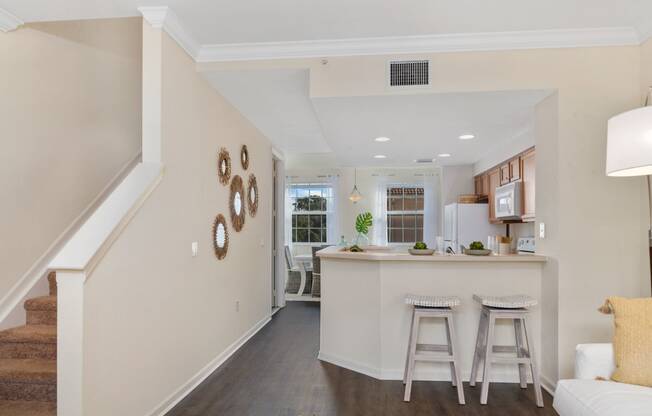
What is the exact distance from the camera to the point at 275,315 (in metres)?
6.27

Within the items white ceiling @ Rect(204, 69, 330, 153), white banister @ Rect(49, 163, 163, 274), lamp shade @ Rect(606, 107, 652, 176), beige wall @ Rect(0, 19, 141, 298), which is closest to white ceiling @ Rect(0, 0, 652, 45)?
white ceiling @ Rect(204, 69, 330, 153)

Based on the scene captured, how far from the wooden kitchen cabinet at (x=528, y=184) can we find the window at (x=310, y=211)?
4.19 meters

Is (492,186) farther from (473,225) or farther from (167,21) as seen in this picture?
(167,21)

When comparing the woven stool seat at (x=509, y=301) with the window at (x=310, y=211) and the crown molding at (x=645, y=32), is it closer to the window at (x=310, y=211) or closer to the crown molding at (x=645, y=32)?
the crown molding at (x=645, y=32)

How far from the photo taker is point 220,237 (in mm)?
4059

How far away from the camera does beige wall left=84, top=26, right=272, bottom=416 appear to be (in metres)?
2.33

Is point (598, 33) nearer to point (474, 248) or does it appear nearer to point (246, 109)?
point (474, 248)

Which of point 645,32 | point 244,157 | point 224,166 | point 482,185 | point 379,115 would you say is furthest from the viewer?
point 482,185

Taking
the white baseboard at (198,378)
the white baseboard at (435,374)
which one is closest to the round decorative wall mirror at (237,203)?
the white baseboard at (198,378)

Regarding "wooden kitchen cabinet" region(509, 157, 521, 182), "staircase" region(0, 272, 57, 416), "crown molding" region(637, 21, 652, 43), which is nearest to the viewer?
"staircase" region(0, 272, 57, 416)

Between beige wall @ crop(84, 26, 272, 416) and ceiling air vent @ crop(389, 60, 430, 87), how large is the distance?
1565 mm

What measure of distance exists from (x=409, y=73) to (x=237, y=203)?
7.24ft

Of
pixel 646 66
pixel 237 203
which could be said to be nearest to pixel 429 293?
pixel 237 203

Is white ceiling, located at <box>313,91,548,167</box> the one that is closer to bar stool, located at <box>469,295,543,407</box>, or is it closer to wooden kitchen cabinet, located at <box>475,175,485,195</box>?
wooden kitchen cabinet, located at <box>475,175,485,195</box>
